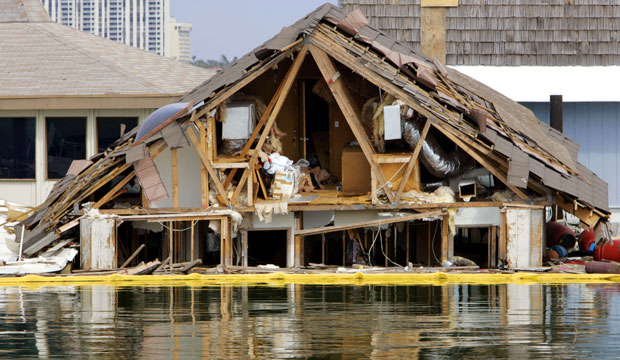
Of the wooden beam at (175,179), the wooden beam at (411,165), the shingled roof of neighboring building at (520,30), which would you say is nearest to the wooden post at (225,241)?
the wooden beam at (175,179)

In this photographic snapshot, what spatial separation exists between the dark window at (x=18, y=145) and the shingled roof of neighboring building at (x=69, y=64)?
0.90 meters

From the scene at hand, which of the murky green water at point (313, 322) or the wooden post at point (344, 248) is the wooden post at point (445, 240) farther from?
the wooden post at point (344, 248)

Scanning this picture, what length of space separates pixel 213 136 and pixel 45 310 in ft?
21.4

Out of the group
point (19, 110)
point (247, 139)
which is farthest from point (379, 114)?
point (19, 110)

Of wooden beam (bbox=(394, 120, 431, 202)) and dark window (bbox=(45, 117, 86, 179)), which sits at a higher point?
dark window (bbox=(45, 117, 86, 179))

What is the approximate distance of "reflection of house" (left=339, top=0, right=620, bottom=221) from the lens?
3222 cm

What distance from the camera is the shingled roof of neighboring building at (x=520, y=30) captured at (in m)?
32.5

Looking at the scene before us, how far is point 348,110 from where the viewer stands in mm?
25094

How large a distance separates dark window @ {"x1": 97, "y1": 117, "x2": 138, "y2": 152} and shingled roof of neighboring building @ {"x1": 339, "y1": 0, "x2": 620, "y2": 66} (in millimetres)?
7031

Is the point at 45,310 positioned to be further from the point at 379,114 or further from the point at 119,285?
the point at 379,114

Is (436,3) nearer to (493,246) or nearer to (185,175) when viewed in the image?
(493,246)

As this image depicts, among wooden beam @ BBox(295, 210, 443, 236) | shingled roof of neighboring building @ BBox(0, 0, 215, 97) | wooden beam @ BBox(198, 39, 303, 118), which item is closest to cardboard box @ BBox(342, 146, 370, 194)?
wooden beam @ BBox(295, 210, 443, 236)

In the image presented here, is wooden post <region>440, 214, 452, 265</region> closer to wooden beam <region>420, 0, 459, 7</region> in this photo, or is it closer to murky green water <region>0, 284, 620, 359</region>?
murky green water <region>0, 284, 620, 359</region>

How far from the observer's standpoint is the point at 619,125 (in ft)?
106
